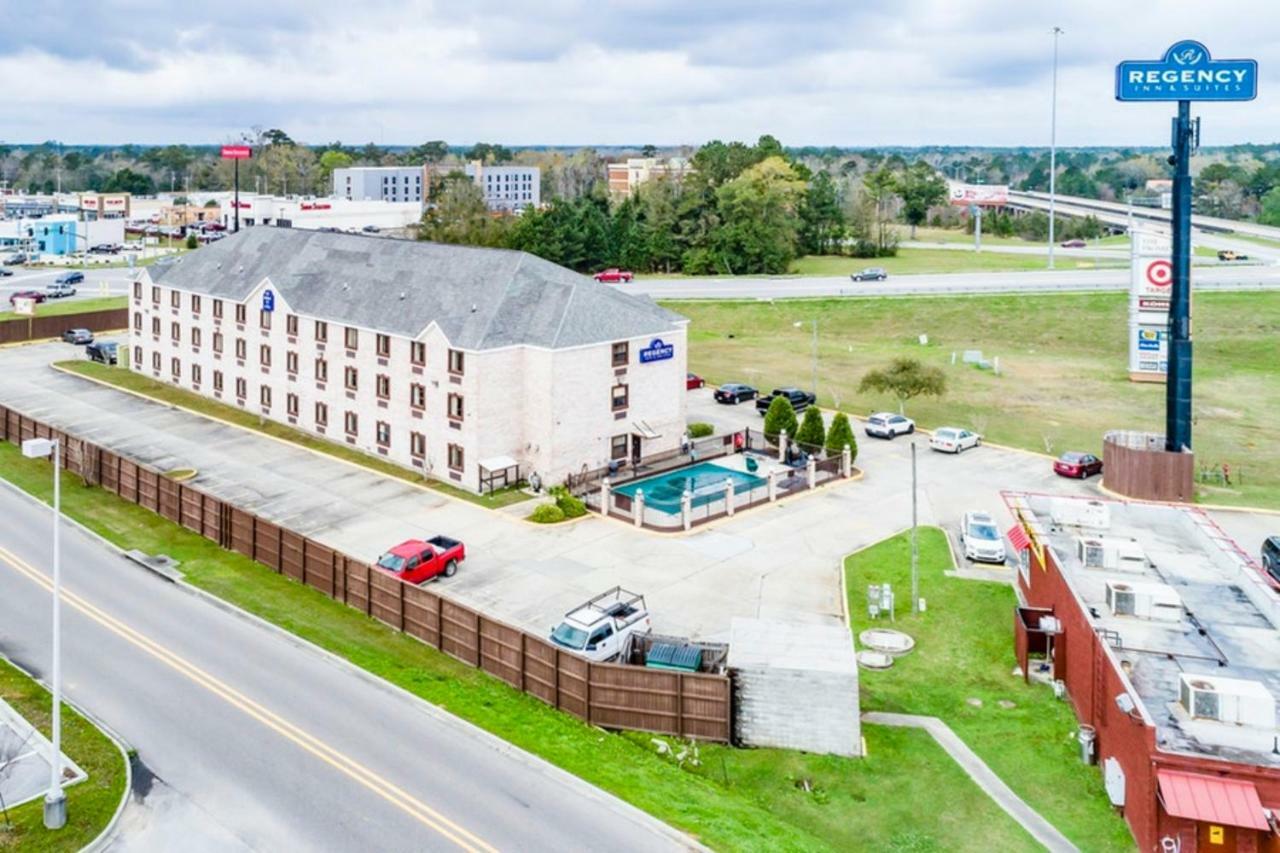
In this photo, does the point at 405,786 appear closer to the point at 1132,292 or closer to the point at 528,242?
the point at 1132,292

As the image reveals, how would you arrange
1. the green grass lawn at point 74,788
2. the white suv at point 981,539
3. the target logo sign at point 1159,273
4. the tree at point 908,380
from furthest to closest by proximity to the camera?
1. the target logo sign at point 1159,273
2. the tree at point 908,380
3. the white suv at point 981,539
4. the green grass lawn at point 74,788

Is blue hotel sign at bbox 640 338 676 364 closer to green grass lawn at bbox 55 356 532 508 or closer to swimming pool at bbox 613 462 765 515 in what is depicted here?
swimming pool at bbox 613 462 765 515

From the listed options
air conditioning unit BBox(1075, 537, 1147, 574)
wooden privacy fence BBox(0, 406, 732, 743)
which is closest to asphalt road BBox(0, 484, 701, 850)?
wooden privacy fence BBox(0, 406, 732, 743)

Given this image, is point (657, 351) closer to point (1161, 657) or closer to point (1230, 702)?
point (1161, 657)

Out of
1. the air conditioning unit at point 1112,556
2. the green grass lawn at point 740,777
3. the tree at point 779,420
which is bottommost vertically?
the green grass lawn at point 740,777

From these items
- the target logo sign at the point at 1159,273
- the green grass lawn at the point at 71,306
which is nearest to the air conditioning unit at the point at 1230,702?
the target logo sign at the point at 1159,273

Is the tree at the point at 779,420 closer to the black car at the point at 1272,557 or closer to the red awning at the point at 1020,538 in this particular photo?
the red awning at the point at 1020,538

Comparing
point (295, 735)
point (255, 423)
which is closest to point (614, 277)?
point (255, 423)

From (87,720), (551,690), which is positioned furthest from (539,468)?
(87,720)
